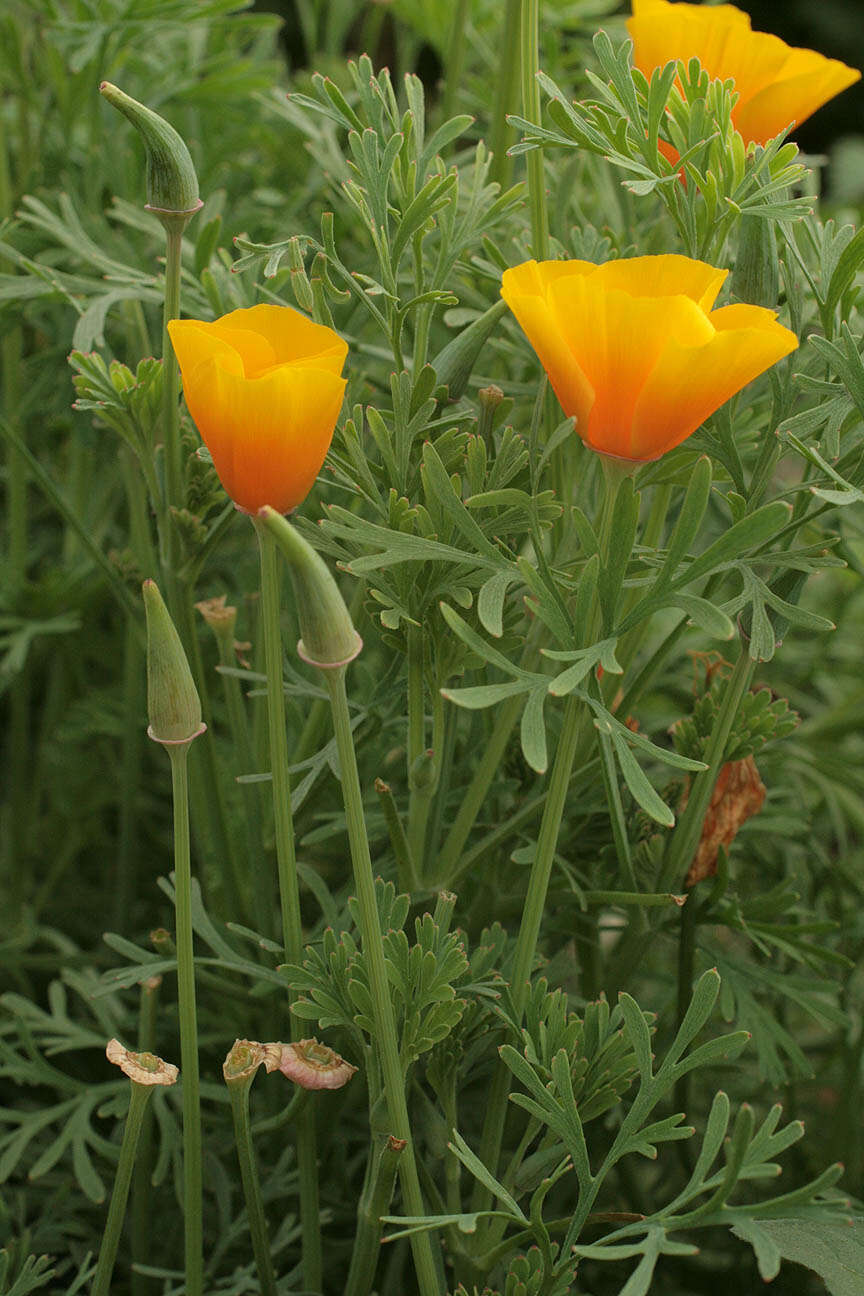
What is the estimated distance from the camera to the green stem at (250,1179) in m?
0.43

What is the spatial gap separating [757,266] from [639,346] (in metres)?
0.11

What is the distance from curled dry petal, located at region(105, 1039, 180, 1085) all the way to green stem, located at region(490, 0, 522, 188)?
0.43 metres

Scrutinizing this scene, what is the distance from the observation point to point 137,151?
0.77 meters

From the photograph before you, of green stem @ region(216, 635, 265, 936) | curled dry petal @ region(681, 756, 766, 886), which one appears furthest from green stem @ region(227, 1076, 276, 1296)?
curled dry petal @ region(681, 756, 766, 886)

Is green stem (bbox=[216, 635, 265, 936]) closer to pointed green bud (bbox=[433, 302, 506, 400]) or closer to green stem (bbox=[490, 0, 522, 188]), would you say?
pointed green bud (bbox=[433, 302, 506, 400])

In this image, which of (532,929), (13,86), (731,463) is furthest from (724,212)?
(13,86)

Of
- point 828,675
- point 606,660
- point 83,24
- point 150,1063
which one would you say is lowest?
point 828,675

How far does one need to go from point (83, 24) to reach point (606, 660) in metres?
0.53

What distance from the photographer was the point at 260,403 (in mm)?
374

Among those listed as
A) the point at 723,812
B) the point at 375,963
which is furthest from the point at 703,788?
the point at 375,963

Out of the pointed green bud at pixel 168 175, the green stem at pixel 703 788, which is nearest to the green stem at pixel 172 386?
the pointed green bud at pixel 168 175

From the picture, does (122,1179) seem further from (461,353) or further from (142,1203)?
(461,353)

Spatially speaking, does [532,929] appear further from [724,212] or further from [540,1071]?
[724,212]

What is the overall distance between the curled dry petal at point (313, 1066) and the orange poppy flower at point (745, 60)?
1.27ft
